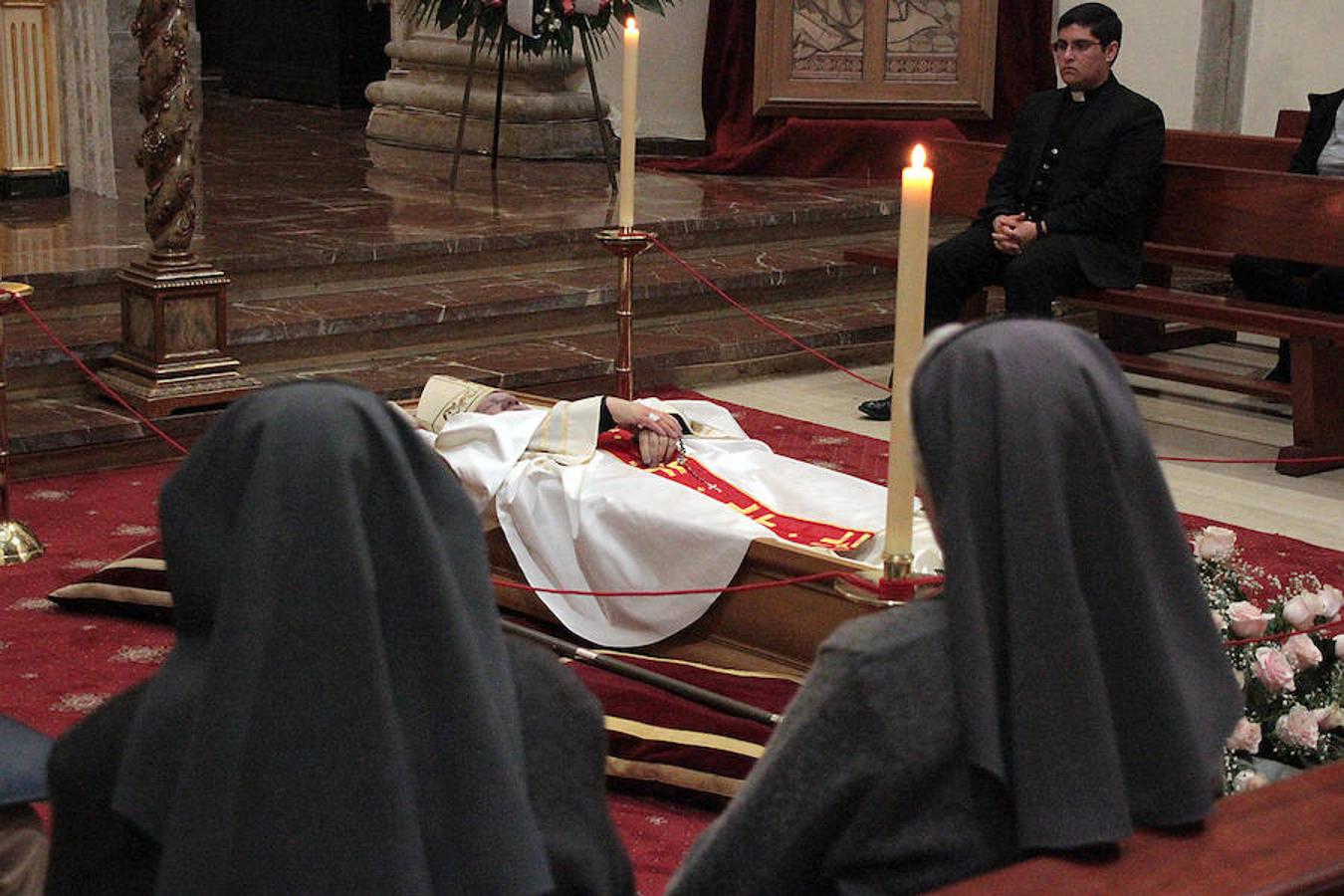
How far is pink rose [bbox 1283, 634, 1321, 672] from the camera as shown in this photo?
314cm

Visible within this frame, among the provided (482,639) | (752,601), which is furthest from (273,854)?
(752,601)

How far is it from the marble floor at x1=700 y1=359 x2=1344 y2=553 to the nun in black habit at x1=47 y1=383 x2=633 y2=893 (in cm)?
417

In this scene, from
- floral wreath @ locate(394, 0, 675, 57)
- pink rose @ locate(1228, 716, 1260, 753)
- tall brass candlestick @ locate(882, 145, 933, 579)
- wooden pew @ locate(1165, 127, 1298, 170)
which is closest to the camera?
tall brass candlestick @ locate(882, 145, 933, 579)

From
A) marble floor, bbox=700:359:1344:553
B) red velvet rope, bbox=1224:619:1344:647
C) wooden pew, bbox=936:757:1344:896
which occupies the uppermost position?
wooden pew, bbox=936:757:1344:896

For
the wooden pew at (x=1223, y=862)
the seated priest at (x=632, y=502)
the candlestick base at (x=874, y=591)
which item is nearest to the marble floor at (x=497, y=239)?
the seated priest at (x=632, y=502)

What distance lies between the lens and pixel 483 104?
10812mm

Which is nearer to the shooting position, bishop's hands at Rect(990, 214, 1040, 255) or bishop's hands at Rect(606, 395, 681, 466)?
bishop's hands at Rect(606, 395, 681, 466)

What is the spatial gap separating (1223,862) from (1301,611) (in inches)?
65.3

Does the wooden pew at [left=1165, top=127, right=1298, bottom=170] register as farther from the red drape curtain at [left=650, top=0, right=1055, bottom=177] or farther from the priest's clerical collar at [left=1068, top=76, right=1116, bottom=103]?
the red drape curtain at [left=650, top=0, right=1055, bottom=177]

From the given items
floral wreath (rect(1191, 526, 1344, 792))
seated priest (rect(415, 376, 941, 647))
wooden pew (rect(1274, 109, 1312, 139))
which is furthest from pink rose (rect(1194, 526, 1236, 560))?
wooden pew (rect(1274, 109, 1312, 139))

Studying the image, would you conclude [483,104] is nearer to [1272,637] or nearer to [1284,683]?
[1272,637]

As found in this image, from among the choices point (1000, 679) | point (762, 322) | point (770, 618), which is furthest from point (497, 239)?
point (1000, 679)

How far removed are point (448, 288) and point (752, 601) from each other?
3.82 metres

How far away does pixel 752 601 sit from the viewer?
439 centimetres
